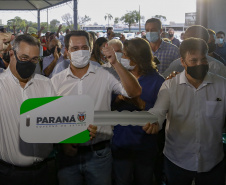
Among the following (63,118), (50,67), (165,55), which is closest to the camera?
(63,118)

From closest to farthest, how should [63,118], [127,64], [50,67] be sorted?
[63,118] < [127,64] < [50,67]

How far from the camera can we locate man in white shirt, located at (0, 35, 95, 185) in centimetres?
163

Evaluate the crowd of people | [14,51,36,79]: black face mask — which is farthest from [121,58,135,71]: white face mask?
Answer: [14,51,36,79]: black face mask

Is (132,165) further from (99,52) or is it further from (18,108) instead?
(99,52)

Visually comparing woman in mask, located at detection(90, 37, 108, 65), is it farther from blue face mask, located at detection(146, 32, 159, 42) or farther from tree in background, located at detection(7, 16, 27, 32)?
tree in background, located at detection(7, 16, 27, 32)

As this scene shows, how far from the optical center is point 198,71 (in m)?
1.86

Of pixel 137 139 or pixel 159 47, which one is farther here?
pixel 159 47

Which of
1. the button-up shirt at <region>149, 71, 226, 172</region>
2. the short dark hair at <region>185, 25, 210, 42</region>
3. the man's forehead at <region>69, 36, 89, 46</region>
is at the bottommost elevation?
the button-up shirt at <region>149, 71, 226, 172</region>

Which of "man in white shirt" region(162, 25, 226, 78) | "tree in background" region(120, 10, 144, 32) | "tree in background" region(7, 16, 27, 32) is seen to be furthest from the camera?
"tree in background" region(120, 10, 144, 32)

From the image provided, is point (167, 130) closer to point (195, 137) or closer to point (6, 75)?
point (195, 137)

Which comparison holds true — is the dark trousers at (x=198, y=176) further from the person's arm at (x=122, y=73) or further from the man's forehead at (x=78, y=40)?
the man's forehead at (x=78, y=40)

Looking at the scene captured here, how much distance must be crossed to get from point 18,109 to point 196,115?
116 centimetres

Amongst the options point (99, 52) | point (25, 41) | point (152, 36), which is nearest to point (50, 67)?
point (99, 52)

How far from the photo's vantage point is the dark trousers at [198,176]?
6.20 feet
